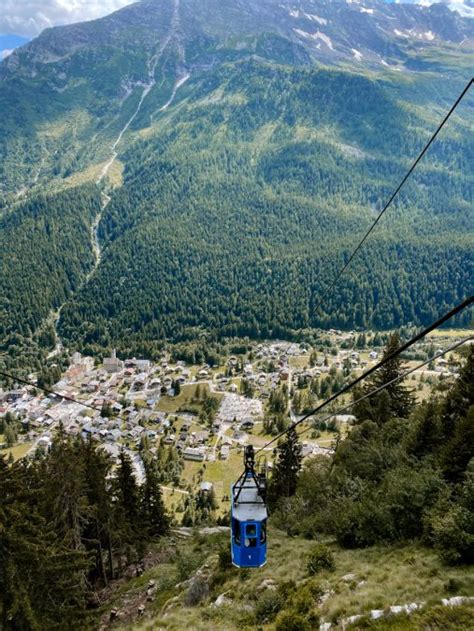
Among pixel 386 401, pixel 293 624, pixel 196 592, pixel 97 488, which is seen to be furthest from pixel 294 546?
pixel 386 401

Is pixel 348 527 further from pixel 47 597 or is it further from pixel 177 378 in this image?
pixel 177 378

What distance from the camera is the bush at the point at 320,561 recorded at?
20.2m

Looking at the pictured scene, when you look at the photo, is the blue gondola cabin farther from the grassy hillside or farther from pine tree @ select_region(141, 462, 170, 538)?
pine tree @ select_region(141, 462, 170, 538)

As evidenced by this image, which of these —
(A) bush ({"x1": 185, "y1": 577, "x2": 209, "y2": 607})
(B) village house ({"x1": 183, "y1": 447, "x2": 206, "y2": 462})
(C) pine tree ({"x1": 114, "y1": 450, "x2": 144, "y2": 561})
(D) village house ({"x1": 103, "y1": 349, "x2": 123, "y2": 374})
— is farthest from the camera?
(D) village house ({"x1": 103, "y1": 349, "x2": 123, "y2": 374})

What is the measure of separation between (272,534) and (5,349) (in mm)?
170584

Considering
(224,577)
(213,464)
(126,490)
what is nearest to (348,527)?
(224,577)

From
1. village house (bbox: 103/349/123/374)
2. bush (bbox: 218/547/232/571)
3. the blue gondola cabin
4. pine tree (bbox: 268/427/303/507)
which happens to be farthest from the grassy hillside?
village house (bbox: 103/349/123/374)

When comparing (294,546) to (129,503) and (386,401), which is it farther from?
(386,401)

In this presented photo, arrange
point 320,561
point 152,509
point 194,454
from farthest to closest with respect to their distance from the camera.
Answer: point 194,454 → point 152,509 → point 320,561

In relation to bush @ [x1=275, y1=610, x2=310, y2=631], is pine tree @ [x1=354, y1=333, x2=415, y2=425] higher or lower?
lower

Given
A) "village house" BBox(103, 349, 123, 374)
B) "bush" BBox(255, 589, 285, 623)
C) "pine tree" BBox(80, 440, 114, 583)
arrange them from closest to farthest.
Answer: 1. "bush" BBox(255, 589, 285, 623)
2. "pine tree" BBox(80, 440, 114, 583)
3. "village house" BBox(103, 349, 123, 374)

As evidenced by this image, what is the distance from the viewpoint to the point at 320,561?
20.5 metres

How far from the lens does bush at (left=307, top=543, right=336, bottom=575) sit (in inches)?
796

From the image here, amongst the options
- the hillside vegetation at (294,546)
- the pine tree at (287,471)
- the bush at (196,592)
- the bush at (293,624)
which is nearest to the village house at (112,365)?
the pine tree at (287,471)
